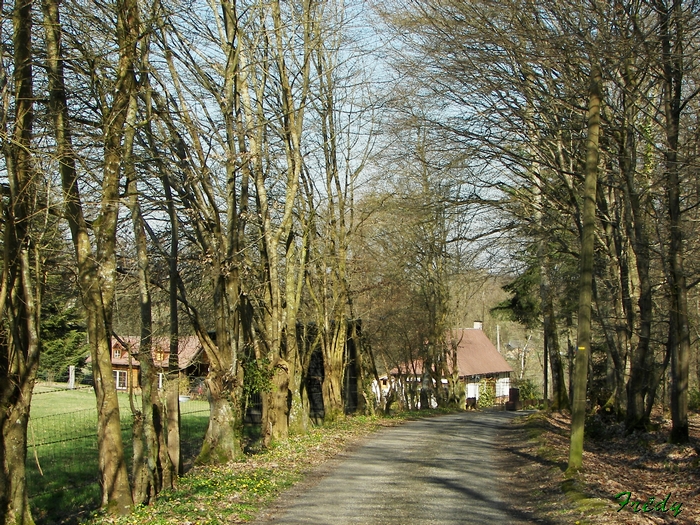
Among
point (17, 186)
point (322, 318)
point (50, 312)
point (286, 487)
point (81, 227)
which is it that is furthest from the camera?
point (322, 318)

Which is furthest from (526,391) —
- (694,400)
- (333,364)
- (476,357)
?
(333,364)

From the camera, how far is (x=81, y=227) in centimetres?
1038

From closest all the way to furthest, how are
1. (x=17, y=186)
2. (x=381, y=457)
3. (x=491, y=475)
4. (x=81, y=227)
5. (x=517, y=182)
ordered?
(x=17, y=186), (x=81, y=227), (x=491, y=475), (x=381, y=457), (x=517, y=182)

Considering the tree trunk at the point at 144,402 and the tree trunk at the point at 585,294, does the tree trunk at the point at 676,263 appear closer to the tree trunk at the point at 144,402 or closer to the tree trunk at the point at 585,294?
the tree trunk at the point at 585,294

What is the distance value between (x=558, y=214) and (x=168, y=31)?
11.5 m

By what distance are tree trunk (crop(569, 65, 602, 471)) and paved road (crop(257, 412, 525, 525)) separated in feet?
5.11

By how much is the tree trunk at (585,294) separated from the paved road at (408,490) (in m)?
1.56

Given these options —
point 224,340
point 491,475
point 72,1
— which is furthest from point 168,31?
point 491,475

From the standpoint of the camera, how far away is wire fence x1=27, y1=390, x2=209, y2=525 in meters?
16.6

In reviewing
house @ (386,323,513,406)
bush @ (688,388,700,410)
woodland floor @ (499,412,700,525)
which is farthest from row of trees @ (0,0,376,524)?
house @ (386,323,513,406)

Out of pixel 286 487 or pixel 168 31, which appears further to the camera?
pixel 168 31

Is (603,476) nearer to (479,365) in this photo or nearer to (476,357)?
(479,365)

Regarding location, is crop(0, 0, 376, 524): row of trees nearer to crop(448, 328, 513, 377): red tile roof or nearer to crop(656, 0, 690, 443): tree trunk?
crop(656, 0, 690, 443): tree trunk

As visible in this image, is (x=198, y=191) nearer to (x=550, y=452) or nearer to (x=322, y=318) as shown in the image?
(x=550, y=452)
